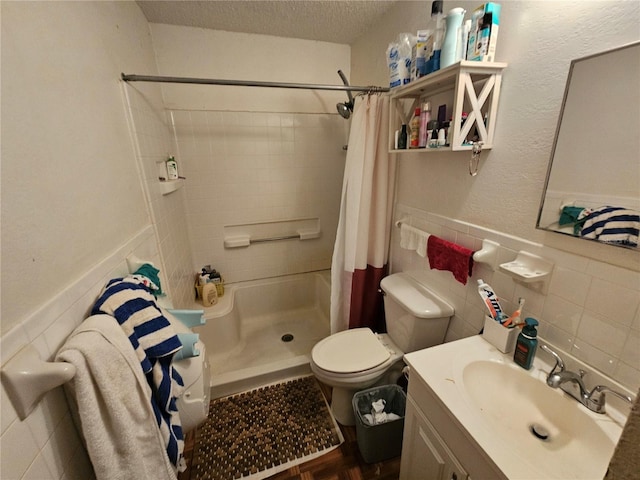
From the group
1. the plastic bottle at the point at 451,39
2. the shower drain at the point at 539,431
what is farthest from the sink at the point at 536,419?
the plastic bottle at the point at 451,39

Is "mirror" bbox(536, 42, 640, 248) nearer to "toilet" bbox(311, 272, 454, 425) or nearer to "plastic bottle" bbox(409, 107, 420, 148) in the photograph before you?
"plastic bottle" bbox(409, 107, 420, 148)

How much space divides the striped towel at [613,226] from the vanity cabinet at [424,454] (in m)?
0.75

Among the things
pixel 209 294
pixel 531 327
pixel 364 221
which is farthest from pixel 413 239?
pixel 209 294

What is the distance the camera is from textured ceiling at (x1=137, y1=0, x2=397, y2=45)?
1498 mm

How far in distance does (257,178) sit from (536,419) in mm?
2082

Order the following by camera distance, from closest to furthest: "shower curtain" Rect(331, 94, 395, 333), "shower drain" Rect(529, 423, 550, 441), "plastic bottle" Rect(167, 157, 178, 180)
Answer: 1. "shower drain" Rect(529, 423, 550, 441)
2. "shower curtain" Rect(331, 94, 395, 333)
3. "plastic bottle" Rect(167, 157, 178, 180)

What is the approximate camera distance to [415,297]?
136cm

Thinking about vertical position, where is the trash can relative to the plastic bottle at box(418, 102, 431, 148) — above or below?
below

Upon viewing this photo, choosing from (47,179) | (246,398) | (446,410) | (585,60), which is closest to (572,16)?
(585,60)

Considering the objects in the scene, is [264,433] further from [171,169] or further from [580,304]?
[171,169]

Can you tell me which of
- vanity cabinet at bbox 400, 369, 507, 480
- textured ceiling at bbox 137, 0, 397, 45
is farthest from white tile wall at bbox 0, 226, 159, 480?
textured ceiling at bbox 137, 0, 397, 45

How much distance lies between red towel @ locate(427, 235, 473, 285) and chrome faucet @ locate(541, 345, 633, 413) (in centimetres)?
41

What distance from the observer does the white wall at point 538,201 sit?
2.30 ft

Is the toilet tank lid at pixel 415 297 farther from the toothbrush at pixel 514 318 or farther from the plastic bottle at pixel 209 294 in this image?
the plastic bottle at pixel 209 294
